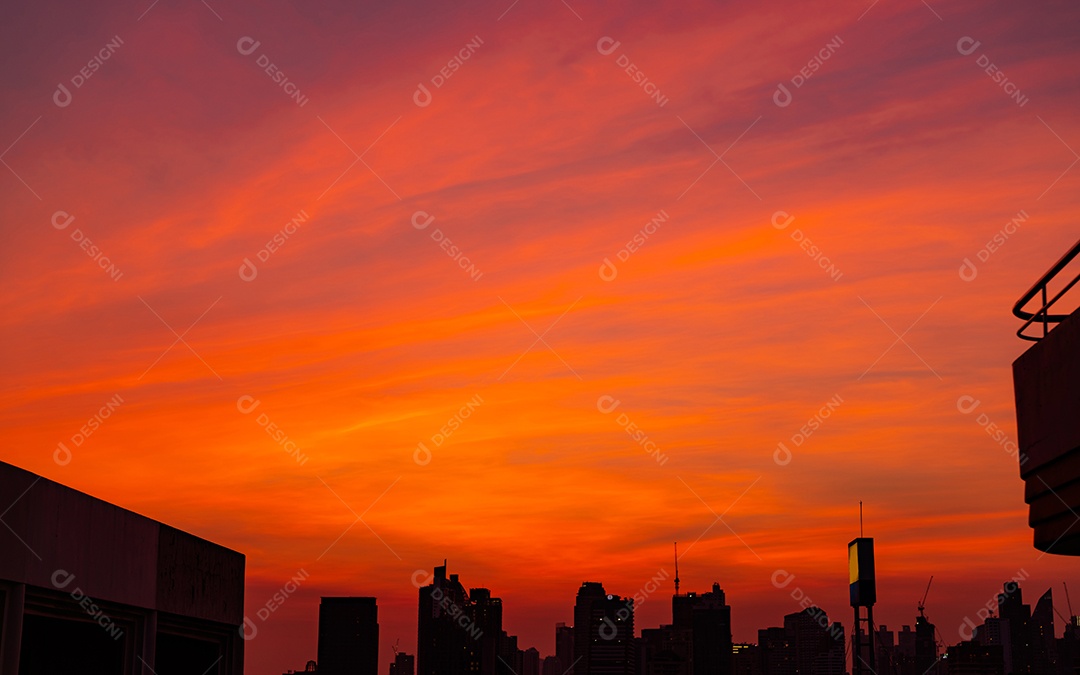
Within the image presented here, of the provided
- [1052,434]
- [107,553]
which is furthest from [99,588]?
[1052,434]

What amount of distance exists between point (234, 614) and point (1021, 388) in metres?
15.2

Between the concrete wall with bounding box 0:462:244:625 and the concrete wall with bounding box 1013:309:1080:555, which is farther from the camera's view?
the concrete wall with bounding box 0:462:244:625

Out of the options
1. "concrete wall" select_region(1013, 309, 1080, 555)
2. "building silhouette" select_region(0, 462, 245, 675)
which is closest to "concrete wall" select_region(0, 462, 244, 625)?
"building silhouette" select_region(0, 462, 245, 675)

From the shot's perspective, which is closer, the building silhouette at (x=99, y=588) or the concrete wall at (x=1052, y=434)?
the concrete wall at (x=1052, y=434)

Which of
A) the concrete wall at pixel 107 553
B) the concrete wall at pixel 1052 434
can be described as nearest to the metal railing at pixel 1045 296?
the concrete wall at pixel 1052 434

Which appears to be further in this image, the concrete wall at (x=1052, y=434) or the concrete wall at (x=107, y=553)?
the concrete wall at (x=107, y=553)

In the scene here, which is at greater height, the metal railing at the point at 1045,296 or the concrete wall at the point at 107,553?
the metal railing at the point at 1045,296

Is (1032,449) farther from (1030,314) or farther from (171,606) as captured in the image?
(171,606)

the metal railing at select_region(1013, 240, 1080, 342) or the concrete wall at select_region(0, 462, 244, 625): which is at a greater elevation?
the metal railing at select_region(1013, 240, 1080, 342)

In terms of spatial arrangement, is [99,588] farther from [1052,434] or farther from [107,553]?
[1052,434]

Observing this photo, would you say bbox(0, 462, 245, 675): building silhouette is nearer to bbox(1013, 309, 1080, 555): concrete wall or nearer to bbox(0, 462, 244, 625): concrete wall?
bbox(0, 462, 244, 625): concrete wall

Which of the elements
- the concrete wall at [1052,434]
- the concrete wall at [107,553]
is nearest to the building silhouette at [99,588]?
the concrete wall at [107,553]

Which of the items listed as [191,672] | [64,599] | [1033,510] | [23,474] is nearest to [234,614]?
[191,672]

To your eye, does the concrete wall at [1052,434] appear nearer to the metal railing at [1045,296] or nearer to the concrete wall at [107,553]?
the metal railing at [1045,296]
